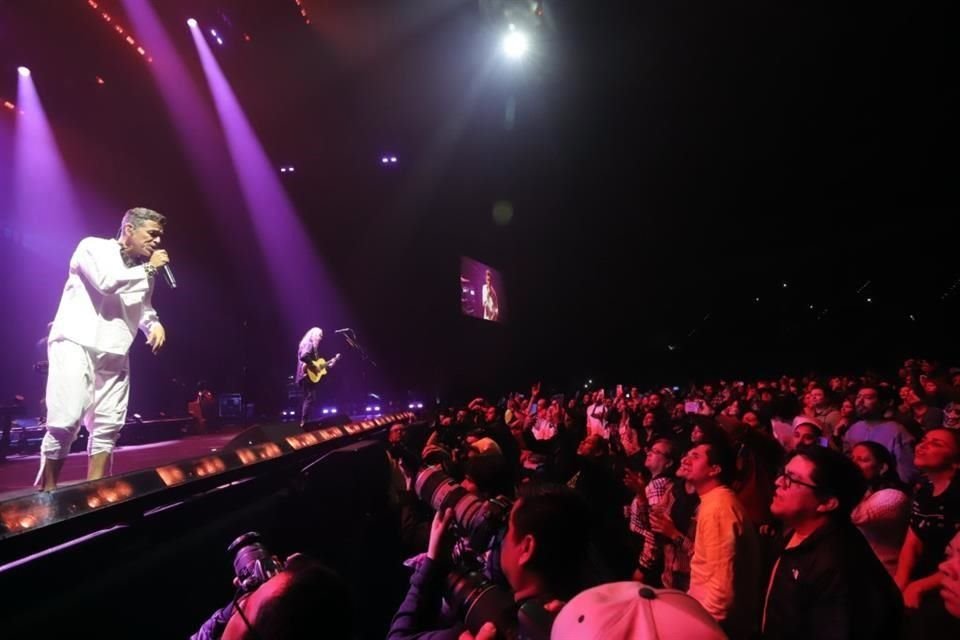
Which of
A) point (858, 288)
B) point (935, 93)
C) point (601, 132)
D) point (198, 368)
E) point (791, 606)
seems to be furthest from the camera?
point (858, 288)

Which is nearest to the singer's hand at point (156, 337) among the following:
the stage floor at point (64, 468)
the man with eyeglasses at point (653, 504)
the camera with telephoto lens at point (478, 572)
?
the stage floor at point (64, 468)

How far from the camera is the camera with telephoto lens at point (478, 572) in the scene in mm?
952

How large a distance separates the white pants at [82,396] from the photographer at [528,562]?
2492 mm

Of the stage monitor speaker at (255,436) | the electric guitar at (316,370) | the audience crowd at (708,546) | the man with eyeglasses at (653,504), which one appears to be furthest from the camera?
the electric guitar at (316,370)

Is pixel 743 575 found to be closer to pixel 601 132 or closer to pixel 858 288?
pixel 601 132

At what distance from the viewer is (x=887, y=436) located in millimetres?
4145

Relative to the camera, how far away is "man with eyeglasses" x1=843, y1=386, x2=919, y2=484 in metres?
3.97

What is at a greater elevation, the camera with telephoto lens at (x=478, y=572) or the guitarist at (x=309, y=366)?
the guitarist at (x=309, y=366)

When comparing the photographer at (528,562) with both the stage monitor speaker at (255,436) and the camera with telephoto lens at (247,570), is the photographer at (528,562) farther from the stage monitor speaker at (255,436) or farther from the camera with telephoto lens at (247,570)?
the stage monitor speaker at (255,436)

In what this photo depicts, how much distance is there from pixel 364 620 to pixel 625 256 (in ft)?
63.8

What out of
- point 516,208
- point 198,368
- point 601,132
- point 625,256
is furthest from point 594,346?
point 198,368

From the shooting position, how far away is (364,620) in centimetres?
298

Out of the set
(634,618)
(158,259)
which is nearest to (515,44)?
(158,259)

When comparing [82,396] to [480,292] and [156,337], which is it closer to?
[156,337]
